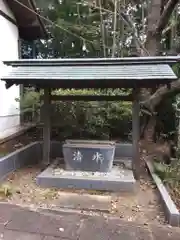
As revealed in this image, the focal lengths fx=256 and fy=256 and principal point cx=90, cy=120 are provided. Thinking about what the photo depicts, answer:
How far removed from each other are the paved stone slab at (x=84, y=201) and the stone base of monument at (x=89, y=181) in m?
0.29

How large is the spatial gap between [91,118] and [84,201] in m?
3.37

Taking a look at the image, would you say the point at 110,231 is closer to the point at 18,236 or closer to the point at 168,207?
the point at 168,207

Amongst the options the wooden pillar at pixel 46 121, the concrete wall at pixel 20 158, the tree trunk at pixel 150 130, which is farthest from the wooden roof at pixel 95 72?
the tree trunk at pixel 150 130

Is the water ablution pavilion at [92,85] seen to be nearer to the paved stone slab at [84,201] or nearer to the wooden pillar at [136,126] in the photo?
the wooden pillar at [136,126]

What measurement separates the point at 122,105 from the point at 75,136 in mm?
1722

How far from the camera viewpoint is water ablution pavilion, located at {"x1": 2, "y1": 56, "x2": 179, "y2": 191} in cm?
506

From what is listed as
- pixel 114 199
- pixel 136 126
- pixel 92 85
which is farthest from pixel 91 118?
pixel 114 199

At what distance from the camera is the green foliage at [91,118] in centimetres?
761

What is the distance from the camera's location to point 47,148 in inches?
241

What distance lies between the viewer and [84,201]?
180 inches

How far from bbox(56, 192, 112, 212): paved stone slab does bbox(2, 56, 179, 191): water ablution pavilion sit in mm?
359

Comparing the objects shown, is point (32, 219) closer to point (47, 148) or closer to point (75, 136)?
point (47, 148)

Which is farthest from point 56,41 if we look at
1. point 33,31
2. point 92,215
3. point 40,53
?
point 92,215

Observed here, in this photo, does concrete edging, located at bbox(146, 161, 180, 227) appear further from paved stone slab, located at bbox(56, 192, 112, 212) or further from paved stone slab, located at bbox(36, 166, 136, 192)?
paved stone slab, located at bbox(56, 192, 112, 212)
